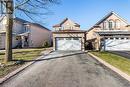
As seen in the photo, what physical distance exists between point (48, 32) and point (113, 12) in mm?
17621

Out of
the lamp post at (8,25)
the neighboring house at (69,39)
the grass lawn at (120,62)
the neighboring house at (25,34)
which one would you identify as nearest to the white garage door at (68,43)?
the neighboring house at (69,39)

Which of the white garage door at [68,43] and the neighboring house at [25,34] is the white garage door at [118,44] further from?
the neighboring house at [25,34]

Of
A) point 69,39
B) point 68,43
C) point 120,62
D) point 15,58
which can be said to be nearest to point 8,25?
point 15,58

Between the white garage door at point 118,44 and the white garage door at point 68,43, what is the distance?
495cm

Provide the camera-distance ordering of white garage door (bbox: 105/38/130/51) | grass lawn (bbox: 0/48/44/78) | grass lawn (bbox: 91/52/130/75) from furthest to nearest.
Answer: white garage door (bbox: 105/38/130/51)
grass lawn (bbox: 91/52/130/75)
grass lawn (bbox: 0/48/44/78)

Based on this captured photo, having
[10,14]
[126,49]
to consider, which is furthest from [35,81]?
[126,49]

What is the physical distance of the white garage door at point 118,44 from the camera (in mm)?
45844

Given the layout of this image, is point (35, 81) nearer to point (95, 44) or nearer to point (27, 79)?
point (27, 79)

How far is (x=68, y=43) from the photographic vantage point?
147 ft

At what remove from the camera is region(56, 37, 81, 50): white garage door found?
44.4 meters

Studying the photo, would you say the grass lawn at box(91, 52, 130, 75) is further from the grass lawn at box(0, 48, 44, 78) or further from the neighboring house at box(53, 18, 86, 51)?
the neighboring house at box(53, 18, 86, 51)

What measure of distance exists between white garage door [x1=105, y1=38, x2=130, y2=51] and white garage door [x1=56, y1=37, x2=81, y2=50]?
4955mm

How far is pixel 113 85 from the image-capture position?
Result: 12.2m

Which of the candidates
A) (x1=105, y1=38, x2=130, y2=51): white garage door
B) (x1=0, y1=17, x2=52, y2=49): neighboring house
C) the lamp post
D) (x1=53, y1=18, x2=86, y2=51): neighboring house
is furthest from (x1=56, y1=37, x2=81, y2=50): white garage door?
the lamp post
